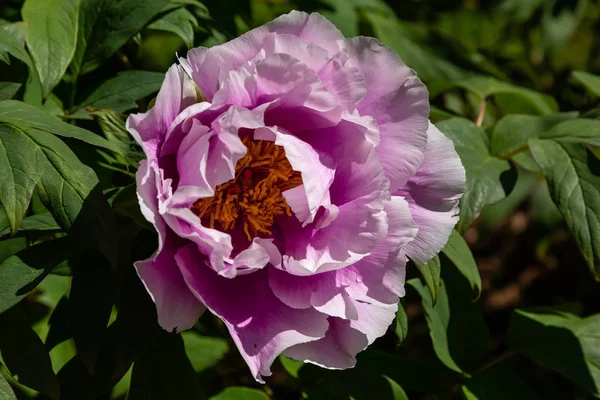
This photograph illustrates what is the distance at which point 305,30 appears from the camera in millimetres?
1071

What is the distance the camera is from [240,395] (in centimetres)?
149

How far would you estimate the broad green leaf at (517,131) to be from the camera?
4.99 feet

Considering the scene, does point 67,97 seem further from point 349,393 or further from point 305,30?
point 349,393

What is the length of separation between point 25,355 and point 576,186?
986mm

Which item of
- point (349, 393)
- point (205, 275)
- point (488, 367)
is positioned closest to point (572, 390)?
point (488, 367)

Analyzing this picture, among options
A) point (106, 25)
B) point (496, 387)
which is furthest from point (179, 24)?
point (496, 387)

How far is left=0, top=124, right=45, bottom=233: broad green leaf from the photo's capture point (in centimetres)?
99

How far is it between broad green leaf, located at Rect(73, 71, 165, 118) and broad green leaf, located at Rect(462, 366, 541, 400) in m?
0.83

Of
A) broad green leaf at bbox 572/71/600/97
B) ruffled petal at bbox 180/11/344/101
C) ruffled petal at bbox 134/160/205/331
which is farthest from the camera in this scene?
broad green leaf at bbox 572/71/600/97

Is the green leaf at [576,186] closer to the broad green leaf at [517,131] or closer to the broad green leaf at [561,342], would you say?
the broad green leaf at [517,131]

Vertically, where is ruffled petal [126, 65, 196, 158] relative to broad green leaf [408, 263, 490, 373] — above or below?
above

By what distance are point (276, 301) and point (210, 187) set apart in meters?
0.21

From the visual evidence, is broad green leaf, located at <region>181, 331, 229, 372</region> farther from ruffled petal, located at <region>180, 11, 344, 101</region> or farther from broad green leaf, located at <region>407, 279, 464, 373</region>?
ruffled petal, located at <region>180, 11, 344, 101</region>

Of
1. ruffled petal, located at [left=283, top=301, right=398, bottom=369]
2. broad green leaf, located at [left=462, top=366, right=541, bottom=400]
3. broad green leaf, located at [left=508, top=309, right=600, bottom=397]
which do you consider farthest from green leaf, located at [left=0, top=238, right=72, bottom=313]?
broad green leaf, located at [left=508, top=309, right=600, bottom=397]
